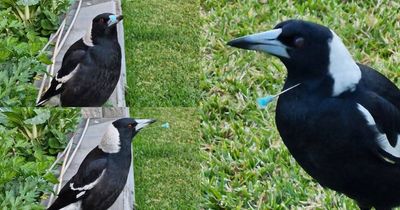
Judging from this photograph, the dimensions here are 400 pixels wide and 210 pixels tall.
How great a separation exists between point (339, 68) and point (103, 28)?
1.46 meters

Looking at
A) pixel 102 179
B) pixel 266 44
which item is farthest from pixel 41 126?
pixel 266 44

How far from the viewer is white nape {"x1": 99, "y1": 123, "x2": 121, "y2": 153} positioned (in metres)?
3.81

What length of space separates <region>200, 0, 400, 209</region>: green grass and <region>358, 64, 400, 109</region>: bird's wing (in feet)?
2.34

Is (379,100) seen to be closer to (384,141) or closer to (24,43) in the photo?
(384,141)

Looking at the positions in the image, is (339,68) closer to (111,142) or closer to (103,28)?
(111,142)

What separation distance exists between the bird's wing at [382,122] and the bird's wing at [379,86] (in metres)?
0.03

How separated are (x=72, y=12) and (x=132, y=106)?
77 cm

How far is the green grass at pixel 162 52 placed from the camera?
4.84 metres

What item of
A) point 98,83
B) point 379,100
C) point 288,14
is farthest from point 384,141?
point 288,14

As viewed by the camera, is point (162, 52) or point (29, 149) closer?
point (29, 149)

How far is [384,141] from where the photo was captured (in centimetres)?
318

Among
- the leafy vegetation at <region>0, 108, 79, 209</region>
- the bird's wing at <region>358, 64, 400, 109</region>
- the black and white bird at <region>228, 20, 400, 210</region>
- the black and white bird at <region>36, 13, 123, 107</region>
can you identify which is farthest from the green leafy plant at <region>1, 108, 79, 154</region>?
the bird's wing at <region>358, 64, 400, 109</region>

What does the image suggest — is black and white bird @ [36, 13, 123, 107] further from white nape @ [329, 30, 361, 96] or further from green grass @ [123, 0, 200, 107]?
white nape @ [329, 30, 361, 96]

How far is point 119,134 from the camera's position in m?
3.86
